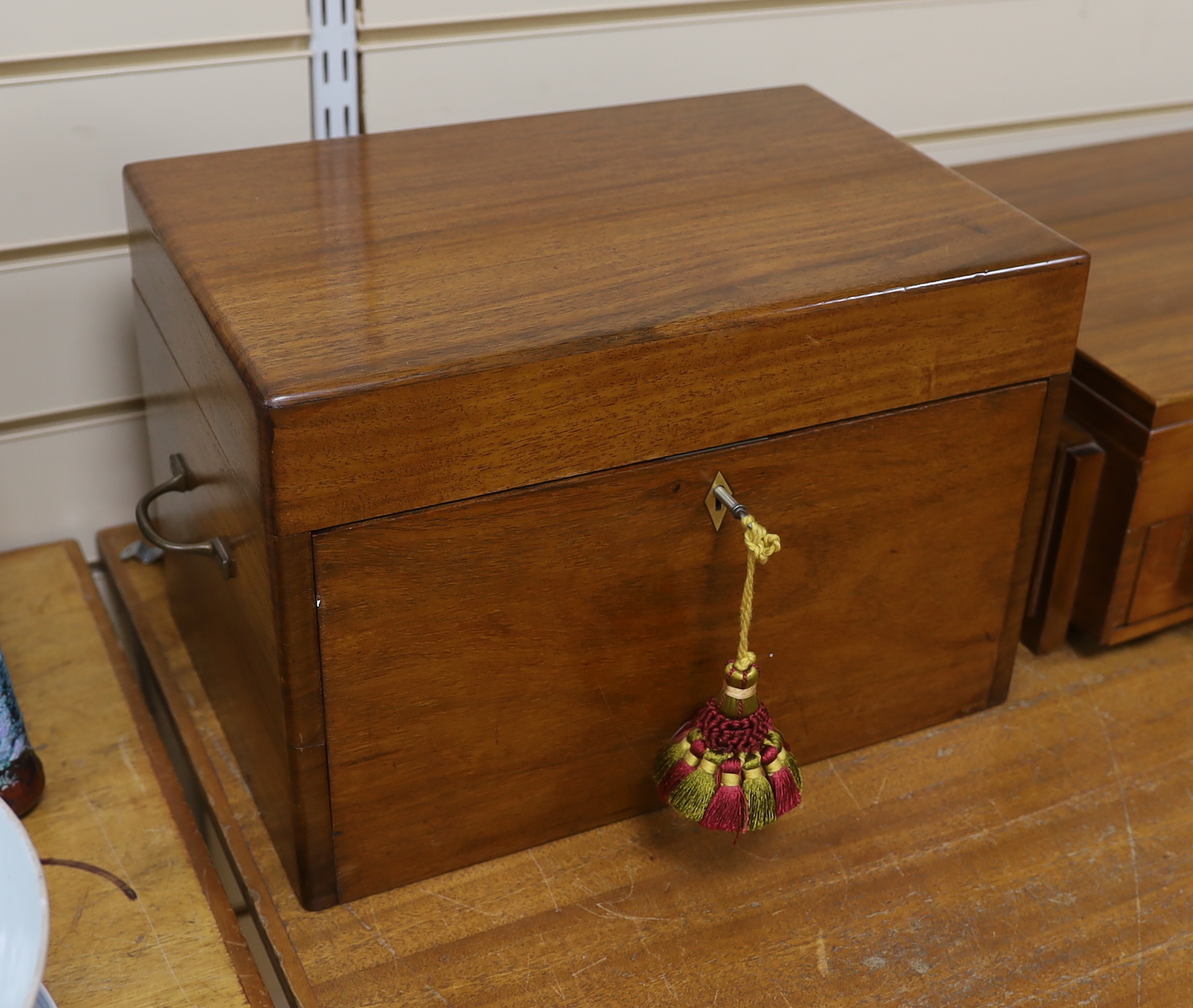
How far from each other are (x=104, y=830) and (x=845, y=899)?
1.28 feet

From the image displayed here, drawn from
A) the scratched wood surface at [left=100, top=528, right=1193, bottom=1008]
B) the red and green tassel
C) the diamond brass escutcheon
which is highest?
the diamond brass escutcheon

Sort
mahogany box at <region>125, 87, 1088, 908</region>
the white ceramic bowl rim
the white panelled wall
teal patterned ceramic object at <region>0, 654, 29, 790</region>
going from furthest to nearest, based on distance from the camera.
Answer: the white panelled wall < teal patterned ceramic object at <region>0, 654, 29, 790</region> < mahogany box at <region>125, 87, 1088, 908</region> < the white ceramic bowl rim

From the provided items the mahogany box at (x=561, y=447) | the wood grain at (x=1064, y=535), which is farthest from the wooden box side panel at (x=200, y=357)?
the wood grain at (x=1064, y=535)

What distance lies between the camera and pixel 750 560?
61 cm

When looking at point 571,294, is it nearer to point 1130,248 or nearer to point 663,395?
point 663,395

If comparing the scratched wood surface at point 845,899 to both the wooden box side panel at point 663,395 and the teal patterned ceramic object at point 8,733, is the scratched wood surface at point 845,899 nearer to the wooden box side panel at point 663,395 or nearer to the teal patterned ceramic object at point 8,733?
the teal patterned ceramic object at point 8,733

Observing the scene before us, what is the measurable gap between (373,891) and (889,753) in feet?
1.00

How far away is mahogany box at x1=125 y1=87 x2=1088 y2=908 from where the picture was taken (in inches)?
21.9

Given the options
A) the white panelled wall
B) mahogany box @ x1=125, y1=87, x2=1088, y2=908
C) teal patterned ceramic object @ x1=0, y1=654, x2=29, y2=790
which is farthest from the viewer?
the white panelled wall

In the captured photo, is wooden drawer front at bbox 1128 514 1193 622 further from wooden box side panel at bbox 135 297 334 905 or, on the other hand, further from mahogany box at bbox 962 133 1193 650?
wooden box side panel at bbox 135 297 334 905

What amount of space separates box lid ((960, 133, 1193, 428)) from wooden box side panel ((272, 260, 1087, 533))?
10 cm

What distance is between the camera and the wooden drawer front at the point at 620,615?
0.59 metres

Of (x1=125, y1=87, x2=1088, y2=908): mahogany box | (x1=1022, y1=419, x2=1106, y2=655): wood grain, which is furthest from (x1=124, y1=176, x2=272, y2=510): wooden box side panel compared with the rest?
(x1=1022, y1=419, x2=1106, y2=655): wood grain

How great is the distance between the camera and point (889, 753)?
2.52 ft
